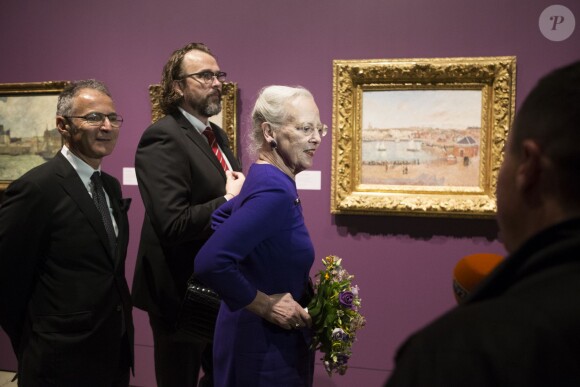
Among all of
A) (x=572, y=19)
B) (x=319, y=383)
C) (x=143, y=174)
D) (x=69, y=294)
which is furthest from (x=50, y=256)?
(x=572, y=19)

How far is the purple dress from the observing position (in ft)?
5.96

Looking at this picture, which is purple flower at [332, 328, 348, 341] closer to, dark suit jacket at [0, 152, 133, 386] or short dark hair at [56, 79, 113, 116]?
dark suit jacket at [0, 152, 133, 386]

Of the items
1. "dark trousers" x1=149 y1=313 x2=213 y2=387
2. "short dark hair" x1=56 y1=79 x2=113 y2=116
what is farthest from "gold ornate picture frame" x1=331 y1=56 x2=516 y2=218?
"short dark hair" x1=56 y1=79 x2=113 y2=116

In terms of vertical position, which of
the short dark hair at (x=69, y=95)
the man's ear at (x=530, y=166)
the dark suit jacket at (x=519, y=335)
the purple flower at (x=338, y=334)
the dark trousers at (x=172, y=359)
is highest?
the short dark hair at (x=69, y=95)

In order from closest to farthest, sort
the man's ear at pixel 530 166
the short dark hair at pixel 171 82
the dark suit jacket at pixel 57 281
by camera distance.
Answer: the man's ear at pixel 530 166, the dark suit jacket at pixel 57 281, the short dark hair at pixel 171 82

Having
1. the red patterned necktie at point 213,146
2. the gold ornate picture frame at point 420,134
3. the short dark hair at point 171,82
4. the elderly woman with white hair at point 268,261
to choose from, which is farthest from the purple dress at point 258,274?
the gold ornate picture frame at point 420,134

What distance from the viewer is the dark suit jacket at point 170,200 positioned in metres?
2.54

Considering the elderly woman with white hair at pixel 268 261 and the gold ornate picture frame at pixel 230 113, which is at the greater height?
the gold ornate picture frame at pixel 230 113

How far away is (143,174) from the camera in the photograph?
2.62 meters

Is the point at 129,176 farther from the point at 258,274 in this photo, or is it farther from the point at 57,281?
the point at 258,274

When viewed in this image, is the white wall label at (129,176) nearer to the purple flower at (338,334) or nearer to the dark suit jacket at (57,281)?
the dark suit jacket at (57,281)

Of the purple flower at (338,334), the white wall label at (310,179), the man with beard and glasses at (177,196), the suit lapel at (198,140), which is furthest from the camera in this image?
the white wall label at (310,179)

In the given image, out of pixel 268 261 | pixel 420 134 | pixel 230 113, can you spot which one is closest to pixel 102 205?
pixel 268 261

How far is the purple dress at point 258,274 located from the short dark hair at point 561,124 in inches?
44.8
